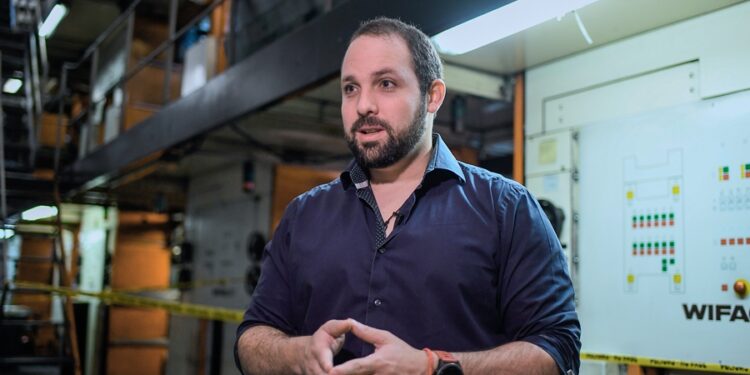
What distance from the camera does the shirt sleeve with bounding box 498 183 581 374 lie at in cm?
138

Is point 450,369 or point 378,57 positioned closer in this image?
point 450,369

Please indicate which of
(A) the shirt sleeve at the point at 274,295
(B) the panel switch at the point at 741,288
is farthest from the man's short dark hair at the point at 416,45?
(B) the panel switch at the point at 741,288

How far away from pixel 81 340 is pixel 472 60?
251 inches

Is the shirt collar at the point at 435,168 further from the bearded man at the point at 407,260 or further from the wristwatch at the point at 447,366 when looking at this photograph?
the wristwatch at the point at 447,366

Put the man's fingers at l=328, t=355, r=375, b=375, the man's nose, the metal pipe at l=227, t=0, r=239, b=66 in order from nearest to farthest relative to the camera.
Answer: the man's fingers at l=328, t=355, r=375, b=375 < the man's nose < the metal pipe at l=227, t=0, r=239, b=66

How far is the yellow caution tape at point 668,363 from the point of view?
108 inches

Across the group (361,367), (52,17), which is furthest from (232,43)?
(52,17)

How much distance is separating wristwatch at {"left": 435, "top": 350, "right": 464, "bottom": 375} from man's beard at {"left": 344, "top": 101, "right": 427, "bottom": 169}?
49cm

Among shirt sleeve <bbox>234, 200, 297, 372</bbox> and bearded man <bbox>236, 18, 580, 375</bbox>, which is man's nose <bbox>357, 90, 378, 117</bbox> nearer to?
bearded man <bbox>236, 18, 580, 375</bbox>

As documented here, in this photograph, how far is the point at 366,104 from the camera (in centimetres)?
153

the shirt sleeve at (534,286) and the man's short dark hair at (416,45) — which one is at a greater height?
the man's short dark hair at (416,45)

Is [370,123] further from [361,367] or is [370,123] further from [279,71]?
[279,71]

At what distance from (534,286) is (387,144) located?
0.47 metres

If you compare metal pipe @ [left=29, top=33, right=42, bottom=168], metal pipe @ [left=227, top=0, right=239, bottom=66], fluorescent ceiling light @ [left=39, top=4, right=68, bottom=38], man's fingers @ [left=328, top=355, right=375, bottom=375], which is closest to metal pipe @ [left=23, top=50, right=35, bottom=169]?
metal pipe @ [left=29, top=33, right=42, bottom=168]
